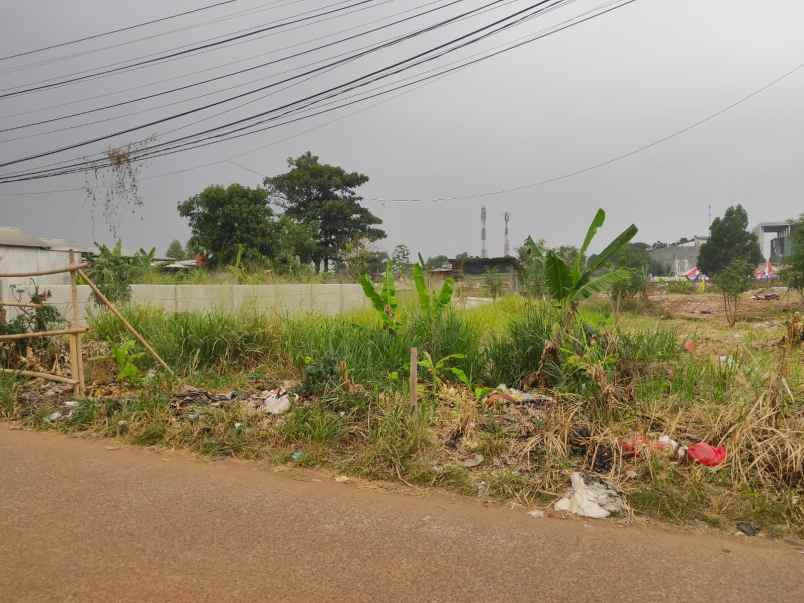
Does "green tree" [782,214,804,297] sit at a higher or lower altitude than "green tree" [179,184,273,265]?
lower

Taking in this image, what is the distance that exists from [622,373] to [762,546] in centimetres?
228

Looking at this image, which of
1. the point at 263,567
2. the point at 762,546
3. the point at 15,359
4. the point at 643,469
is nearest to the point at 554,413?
the point at 643,469

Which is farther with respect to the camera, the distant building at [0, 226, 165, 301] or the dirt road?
the distant building at [0, 226, 165, 301]

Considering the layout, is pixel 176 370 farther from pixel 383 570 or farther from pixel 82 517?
pixel 383 570

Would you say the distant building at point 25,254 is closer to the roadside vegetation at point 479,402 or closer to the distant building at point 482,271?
the distant building at point 482,271

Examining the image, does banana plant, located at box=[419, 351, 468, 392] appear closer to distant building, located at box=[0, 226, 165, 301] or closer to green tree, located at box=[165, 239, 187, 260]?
distant building, located at box=[0, 226, 165, 301]

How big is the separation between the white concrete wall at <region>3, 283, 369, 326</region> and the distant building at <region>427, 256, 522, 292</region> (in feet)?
8.09

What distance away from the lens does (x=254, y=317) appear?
721 centimetres

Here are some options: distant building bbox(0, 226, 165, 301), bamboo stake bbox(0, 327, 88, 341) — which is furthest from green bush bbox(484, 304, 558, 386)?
distant building bbox(0, 226, 165, 301)

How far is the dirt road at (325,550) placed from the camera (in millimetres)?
2623

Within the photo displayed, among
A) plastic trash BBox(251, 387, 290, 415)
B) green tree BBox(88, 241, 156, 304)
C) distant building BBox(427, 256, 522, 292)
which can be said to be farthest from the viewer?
distant building BBox(427, 256, 522, 292)

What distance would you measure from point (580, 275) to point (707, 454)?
8.63 feet

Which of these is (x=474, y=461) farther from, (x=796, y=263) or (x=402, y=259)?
(x=796, y=263)

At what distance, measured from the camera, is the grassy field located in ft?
12.4
